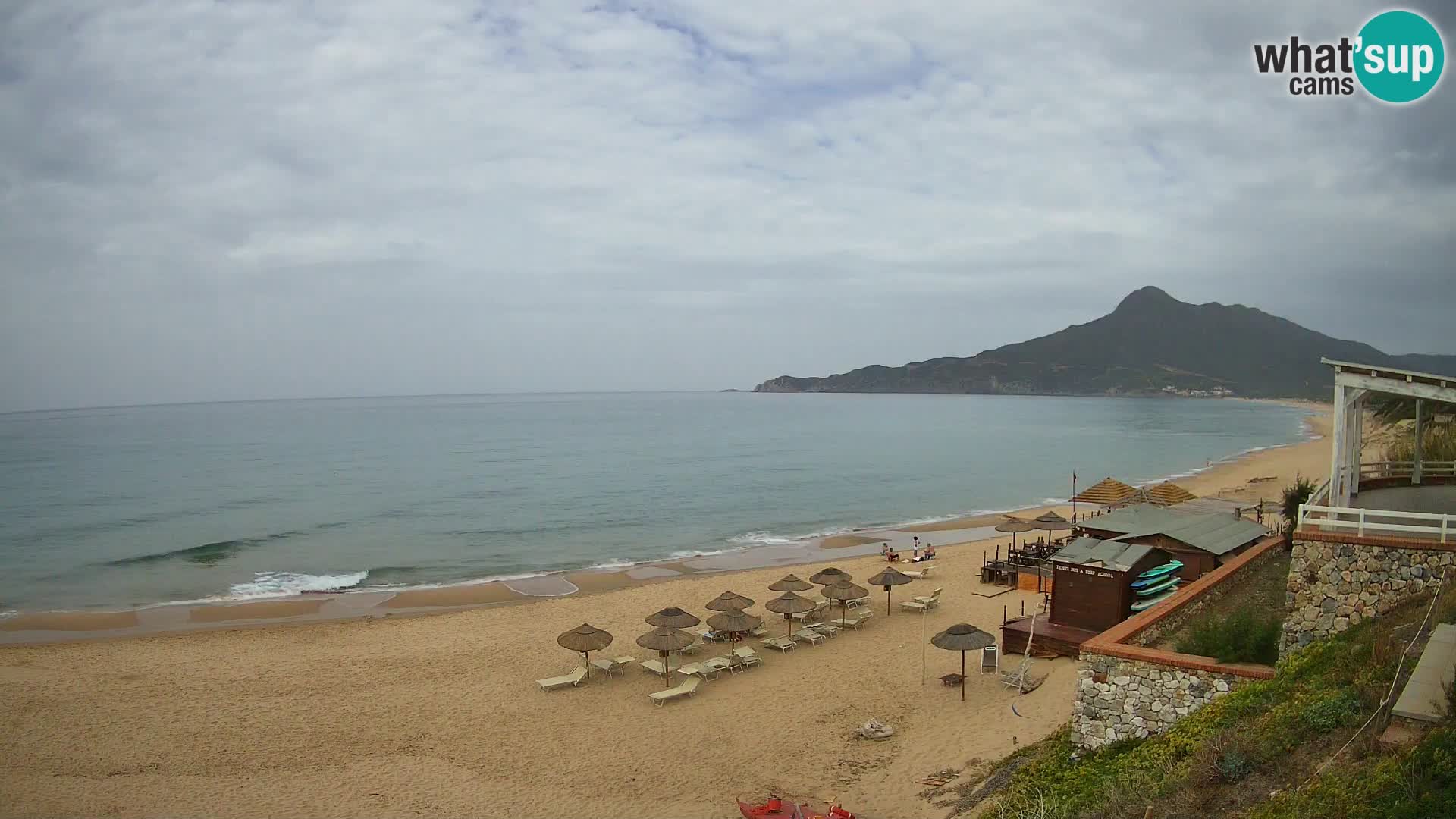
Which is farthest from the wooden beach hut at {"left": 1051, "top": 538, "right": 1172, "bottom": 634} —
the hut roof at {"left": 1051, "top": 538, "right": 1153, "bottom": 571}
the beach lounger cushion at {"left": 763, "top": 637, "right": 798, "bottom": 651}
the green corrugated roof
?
the beach lounger cushion at {"left": 763, "top": 637, "right": 798, "bottom": 651}

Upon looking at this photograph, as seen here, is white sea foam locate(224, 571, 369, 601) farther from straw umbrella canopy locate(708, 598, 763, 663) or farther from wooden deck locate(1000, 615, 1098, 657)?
wooden deck locate(1000, 615, 1098, 657)

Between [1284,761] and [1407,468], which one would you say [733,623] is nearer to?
[1284,761]

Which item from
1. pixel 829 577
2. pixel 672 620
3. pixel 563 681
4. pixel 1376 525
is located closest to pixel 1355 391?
pixel 1376 525

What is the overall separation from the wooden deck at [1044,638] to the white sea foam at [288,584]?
20780mm

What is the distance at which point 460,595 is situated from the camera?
24.4 meters

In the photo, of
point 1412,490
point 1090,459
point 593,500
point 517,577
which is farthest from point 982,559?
point 1090,459

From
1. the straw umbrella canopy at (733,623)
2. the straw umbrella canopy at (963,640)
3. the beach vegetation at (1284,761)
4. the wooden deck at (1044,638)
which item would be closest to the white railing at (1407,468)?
the wooden deck at (1044,638)

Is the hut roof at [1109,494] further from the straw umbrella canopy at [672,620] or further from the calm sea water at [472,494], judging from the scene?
the straw umbrella canopy at [672,620]

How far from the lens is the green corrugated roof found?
47.9 ft

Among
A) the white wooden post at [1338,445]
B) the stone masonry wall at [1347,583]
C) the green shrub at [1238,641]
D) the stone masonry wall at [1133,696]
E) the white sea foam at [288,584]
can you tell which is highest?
the white wooden post at [1338,445]

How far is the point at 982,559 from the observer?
998 inches

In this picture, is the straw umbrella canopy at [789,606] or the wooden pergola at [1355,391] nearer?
the wooden pergola at [1355,391]

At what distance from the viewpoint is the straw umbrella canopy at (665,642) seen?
1463 centimetres

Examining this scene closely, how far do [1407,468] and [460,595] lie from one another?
82.2 feet
